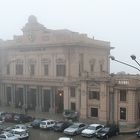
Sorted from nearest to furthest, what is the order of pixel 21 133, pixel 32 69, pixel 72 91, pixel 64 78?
pixel 21 133
pixel 72 91
pixel 64 78
pixel 32 69

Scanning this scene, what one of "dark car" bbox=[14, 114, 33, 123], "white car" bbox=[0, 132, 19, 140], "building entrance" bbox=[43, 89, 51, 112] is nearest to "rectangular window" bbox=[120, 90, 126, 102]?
"dark car" bbox=[14, 114, 33, 123]

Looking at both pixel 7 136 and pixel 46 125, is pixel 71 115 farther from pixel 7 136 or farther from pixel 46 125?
pixel 7 136

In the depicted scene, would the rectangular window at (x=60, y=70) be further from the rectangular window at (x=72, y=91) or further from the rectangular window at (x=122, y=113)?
the rectangular window at (x=122, y=113)

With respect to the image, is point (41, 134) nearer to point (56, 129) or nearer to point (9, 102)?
point (56, 129)

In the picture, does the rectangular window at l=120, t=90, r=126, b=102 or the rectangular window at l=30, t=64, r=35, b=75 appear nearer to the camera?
the rectangular window at l=120, t=90, r=126, b=102

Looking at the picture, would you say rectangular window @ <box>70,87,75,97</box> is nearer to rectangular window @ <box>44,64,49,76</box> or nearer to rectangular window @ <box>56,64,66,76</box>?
rectangular window @ <box>56,64,66,76</box>

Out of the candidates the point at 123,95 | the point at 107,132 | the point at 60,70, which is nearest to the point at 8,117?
the point at 60,70

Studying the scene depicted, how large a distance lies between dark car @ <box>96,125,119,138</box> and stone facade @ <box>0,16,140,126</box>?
582cm

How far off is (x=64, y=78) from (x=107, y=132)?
2029 centimetres

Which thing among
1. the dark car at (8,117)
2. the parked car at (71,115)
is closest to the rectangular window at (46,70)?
the parked car at (71,115)

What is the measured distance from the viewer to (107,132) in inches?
1965

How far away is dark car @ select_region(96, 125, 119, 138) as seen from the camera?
1952 inches

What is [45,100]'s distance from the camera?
2872 inches

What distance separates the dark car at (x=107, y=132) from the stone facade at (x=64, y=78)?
582 cm
